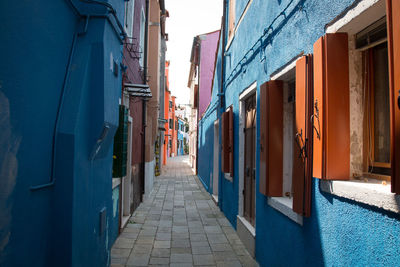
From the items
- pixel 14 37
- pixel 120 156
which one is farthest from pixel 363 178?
pixel 120 156

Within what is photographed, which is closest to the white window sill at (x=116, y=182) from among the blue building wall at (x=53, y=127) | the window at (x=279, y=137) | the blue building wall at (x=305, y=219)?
the blue building wall at (x=53, y=127)

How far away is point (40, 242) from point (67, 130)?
3.20 feet

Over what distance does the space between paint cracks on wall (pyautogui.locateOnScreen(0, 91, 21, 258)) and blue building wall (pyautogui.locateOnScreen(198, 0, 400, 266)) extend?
2.34 meters

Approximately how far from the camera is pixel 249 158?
5.56m

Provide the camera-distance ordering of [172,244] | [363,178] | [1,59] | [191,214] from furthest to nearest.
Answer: [191,214], [172,244], [363,178], [1,59]

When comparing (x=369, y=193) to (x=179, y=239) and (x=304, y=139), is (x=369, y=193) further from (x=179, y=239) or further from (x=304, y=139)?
(x=179, y=239)

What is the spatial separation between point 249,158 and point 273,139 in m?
2.00

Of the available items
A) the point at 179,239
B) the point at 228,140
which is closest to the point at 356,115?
the point at 179,239

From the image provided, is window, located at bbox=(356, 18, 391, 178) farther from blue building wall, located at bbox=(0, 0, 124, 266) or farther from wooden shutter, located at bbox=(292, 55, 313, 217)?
blue building wall, located at bbox=(0, 0, 124, 266)

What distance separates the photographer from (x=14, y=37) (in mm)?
2020

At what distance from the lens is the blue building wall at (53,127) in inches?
79.0

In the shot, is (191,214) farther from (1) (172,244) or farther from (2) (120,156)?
(2) (120,156)

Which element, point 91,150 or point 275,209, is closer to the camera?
point 91,150

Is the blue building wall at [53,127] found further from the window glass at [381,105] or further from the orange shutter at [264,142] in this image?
the window glass at [381,105]
